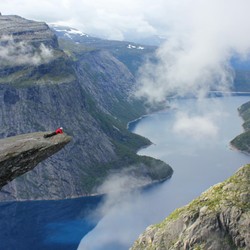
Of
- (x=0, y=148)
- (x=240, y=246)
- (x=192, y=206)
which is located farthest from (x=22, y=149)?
(x=192, y=206)

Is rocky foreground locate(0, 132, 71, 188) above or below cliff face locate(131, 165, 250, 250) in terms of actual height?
above

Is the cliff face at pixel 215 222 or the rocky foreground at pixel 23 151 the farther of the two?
the cliff face at pixel 215 222

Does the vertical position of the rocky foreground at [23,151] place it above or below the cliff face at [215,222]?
above

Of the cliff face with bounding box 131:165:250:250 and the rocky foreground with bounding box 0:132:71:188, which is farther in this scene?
the cliff face with bounding box 131:165:250:250

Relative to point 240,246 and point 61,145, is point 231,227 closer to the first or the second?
point 240,246

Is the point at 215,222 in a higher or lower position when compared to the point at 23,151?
lower
